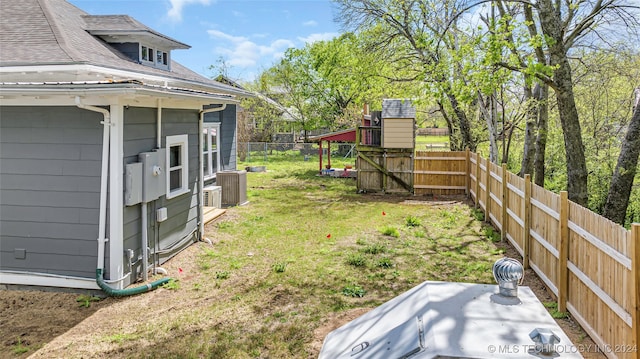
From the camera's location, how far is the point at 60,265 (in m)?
6.45

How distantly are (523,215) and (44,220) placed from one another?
7.50m

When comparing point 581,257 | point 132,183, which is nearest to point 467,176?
point 581,257

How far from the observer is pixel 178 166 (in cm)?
834

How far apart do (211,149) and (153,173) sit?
30.2 feet

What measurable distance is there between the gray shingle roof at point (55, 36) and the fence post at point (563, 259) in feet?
24.2

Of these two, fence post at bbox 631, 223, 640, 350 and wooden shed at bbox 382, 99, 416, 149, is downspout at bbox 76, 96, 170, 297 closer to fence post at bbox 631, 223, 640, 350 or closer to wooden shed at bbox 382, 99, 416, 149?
fence post at bbox 631, 223, 640, 350

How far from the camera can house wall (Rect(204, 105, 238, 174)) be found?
17.0 meters

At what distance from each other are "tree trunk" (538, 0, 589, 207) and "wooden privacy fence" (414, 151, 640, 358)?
3.91ft

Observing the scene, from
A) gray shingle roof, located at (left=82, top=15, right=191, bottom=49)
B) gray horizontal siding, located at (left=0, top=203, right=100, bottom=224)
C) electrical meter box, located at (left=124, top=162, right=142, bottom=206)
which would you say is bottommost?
gray horizontal siding, located at (left=0, top=203, right=100, bottom=224)

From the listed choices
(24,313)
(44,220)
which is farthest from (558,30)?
(24,313)

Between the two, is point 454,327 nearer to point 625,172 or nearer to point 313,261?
point 313,261

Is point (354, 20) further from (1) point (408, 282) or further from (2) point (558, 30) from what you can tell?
(1) point (408, 282)

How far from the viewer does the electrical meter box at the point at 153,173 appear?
6.70 meters

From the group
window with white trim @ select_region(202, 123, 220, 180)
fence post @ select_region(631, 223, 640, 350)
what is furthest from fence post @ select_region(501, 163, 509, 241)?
window with white trim @ select_region(202, 123, 220, 180)
